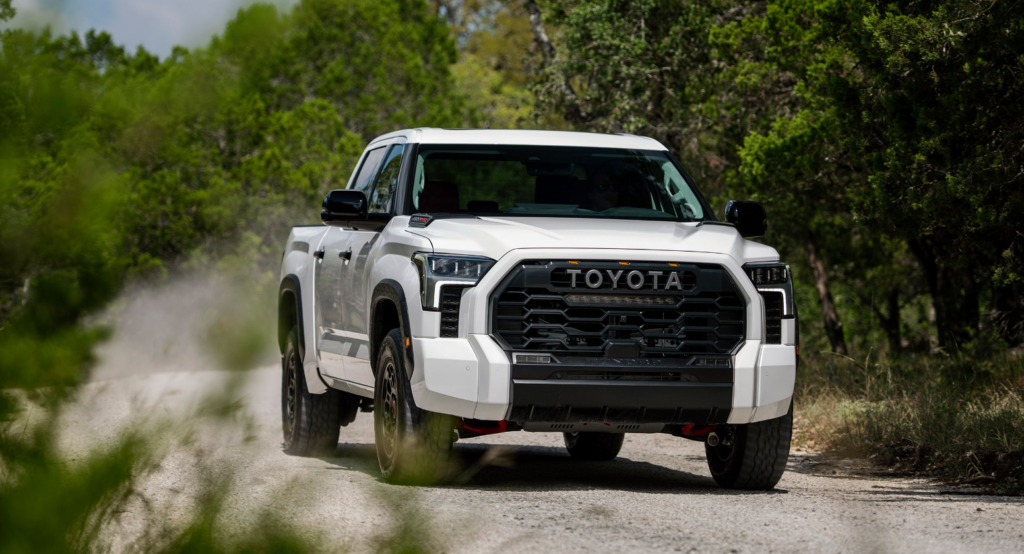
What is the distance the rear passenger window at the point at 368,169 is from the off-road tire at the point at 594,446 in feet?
8.51

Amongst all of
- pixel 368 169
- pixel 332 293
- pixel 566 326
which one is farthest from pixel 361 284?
pixel 566 326

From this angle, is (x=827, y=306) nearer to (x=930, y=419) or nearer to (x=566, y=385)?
(x=930, y=419)

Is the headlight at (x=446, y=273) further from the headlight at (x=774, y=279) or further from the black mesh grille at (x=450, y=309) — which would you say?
the headlight at (x=774, y=279)

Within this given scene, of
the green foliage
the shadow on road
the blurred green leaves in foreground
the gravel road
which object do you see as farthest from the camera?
the green foliage

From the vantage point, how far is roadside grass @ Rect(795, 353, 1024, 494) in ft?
29.2

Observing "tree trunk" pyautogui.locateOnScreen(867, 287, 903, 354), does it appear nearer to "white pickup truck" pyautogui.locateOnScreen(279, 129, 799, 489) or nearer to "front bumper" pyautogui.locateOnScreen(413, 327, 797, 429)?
"white pickup truck" pyautogui.locateOnScreen(279, 129, 799, 489)

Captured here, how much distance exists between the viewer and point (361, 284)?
816 cm

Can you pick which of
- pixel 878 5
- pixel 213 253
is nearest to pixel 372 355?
pixel 878 5

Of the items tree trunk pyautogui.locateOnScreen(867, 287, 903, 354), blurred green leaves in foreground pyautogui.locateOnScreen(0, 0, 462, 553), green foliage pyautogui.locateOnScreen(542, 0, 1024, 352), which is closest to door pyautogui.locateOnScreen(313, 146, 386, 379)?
green foliage pyautogui.locateOnScreen(542, 0, 1024, 352)

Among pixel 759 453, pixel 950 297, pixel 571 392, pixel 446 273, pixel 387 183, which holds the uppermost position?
pixel 387 183

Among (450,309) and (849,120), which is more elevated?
(849,120)

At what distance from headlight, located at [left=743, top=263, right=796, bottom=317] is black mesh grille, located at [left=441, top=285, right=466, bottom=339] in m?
1.63

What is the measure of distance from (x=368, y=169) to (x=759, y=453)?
377cm

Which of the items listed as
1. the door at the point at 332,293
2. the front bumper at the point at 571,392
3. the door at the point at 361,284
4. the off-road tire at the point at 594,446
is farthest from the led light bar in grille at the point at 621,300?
the off-road tire at the point at 594,446
